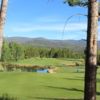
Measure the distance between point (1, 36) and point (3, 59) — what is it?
234 ft

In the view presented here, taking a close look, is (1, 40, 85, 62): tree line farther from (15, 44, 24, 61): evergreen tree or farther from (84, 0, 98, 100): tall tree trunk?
(84, 0, 98, 100): tall tree trunk

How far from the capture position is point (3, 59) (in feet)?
248

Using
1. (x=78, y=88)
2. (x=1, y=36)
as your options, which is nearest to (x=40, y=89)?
(x=78, y=88)

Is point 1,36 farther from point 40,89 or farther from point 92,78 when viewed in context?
point 40,89

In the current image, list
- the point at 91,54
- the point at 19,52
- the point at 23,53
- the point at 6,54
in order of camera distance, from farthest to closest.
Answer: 1. the point at 23,53
2. the point at 19,52
3. the point at 6,54
4. the point at 91,54

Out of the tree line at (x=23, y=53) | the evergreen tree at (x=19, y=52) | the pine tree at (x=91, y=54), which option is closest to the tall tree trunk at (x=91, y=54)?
the pine tree at (x=91, y=54)

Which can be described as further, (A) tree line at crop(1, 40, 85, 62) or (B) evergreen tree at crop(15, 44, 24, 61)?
(B) evergreen tree at crop(15, 44, 24, 61)

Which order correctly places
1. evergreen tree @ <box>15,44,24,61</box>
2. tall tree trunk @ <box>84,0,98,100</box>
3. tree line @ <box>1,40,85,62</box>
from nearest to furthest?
tall tree trunk @ <box>84,0,98,100</box> < tree line @ <box>1,40,85,62</box> < evergreen tree @ <box>15,44,24,61</box>

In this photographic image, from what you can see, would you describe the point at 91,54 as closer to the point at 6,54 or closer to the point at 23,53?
the point at 6,54

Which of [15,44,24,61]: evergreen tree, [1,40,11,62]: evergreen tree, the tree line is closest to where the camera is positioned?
[1,40,11,62]: evergreen tree

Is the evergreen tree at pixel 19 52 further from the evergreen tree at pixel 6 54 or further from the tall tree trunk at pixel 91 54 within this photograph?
the tall tree trunk at pixel 91 54

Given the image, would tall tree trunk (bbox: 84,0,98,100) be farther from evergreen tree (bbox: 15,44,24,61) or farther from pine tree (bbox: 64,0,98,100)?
evergreen tree (bbox: 15,44,24,61)

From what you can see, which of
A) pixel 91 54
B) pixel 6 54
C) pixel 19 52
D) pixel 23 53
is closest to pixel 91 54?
pixel 91 54

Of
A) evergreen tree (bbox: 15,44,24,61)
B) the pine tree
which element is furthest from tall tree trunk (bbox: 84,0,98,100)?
evergreen tree (bbox: 15,44,24,61)
